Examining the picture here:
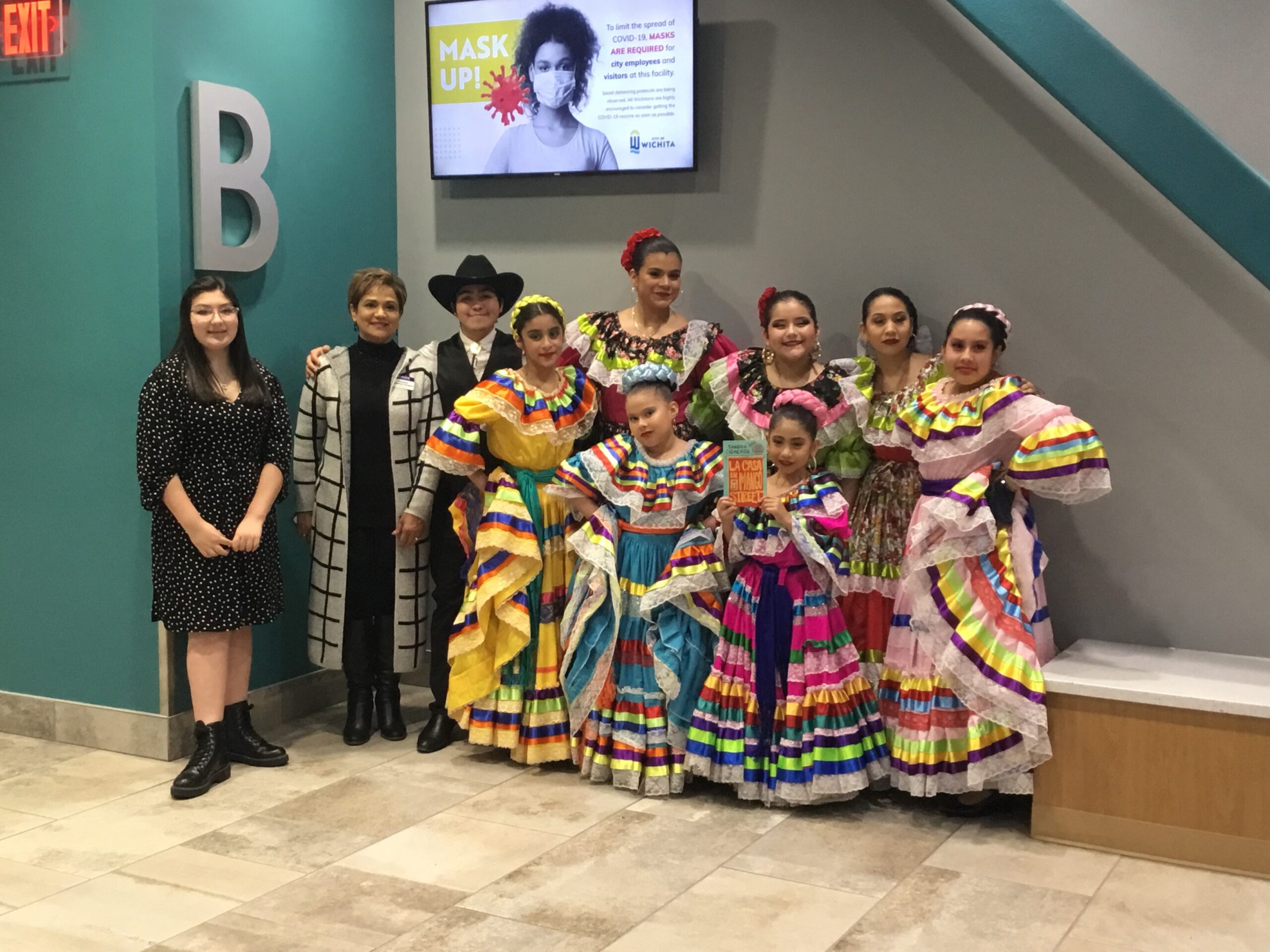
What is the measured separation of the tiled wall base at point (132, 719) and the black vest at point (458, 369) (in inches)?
37.6

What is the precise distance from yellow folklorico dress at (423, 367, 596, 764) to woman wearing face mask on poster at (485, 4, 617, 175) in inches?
39.3

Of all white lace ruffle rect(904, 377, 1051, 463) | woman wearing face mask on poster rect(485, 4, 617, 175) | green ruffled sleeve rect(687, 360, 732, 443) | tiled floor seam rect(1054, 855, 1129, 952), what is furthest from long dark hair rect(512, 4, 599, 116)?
tiled floor seam rect(1054, 855, 1129, 952)

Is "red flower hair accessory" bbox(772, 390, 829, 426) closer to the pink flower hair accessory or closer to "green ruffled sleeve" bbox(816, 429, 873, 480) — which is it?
"green ruffled sleeve" bbox(816, 429, 873, 480)

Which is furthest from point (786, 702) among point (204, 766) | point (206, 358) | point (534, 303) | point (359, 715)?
point (206, 358)

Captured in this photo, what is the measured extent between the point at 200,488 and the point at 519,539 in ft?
3.25

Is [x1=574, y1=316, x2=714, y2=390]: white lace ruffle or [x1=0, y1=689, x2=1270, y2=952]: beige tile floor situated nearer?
[x1=0, y1=689, x2=1270, y2=952]: beige tile floor

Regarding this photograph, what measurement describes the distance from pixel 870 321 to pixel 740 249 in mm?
733

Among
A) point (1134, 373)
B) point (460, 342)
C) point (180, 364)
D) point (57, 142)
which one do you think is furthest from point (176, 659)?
point (1134, 373)

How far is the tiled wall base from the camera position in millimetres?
4363

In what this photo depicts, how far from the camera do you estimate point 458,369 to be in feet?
15.0

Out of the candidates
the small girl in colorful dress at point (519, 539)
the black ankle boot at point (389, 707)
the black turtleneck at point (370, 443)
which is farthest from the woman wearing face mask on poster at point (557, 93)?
the black ankle boot at point (389, 707)

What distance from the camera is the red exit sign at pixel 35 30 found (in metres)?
4.30

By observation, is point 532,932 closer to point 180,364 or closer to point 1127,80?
point 180,364

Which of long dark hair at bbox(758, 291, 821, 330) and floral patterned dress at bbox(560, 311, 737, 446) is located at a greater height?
long dark hair at bbox(758, 291, 821, 330)
